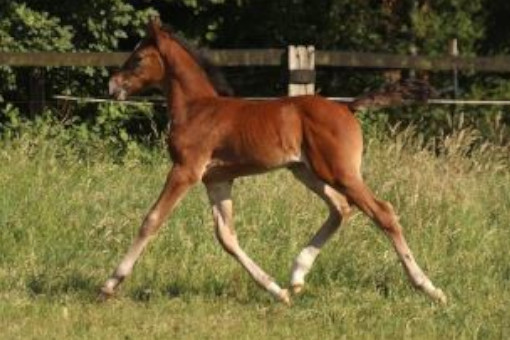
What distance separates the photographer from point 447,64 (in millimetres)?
12273

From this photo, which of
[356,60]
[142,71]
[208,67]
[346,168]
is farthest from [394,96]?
[356,60]

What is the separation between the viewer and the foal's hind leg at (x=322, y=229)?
314 inches

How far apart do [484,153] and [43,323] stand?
6317 mm

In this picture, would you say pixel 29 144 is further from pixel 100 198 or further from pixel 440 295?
pixel 440 295

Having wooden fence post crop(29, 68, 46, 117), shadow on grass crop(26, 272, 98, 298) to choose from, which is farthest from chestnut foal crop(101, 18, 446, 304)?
wooden fence post crop(29, 68, 46, 117)

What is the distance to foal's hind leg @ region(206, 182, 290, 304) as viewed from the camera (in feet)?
25.5

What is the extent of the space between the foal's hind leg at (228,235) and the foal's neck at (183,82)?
633 millimetres

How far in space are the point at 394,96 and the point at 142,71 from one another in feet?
6.08

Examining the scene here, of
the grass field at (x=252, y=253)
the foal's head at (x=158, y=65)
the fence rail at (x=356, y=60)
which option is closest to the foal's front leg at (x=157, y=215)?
the grass field at (x=252, y=253)

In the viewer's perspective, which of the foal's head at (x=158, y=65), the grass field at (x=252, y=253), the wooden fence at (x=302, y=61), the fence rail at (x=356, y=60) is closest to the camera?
the grass field at (x=252, y=253)

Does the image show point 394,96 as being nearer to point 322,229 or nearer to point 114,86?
point 322,229

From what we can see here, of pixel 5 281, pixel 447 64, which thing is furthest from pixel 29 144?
pixel 447 64

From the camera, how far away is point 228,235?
8.01 m

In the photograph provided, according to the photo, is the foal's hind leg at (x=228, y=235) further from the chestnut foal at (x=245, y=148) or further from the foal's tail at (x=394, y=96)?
the foal's tail at (x=394, y=96)
